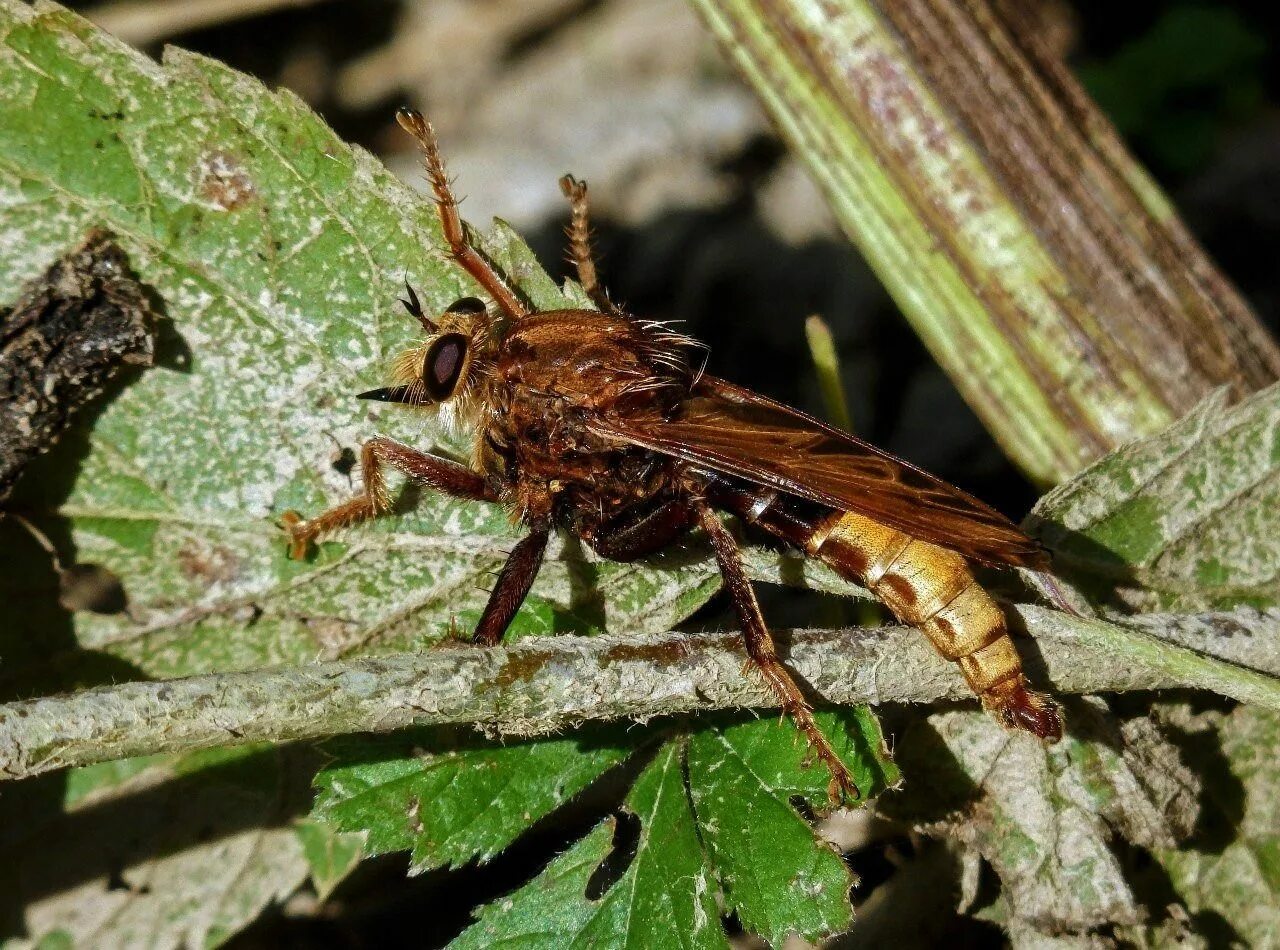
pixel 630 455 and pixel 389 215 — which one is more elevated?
pixel 389 215

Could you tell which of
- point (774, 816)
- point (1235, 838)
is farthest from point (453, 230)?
point (1235, 838)

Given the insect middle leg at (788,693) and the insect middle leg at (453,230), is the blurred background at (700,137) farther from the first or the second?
the insect middle leg at (788,693)

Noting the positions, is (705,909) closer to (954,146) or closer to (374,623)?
(374,623)

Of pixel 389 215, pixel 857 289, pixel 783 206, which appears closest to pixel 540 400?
pixel 389 215

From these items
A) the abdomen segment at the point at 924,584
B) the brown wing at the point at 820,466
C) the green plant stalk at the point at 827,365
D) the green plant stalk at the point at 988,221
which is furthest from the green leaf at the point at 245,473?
the green plant stalk at the point at 988,221

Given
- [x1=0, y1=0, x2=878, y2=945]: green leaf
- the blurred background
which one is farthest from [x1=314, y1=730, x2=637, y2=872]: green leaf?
the blurred background
